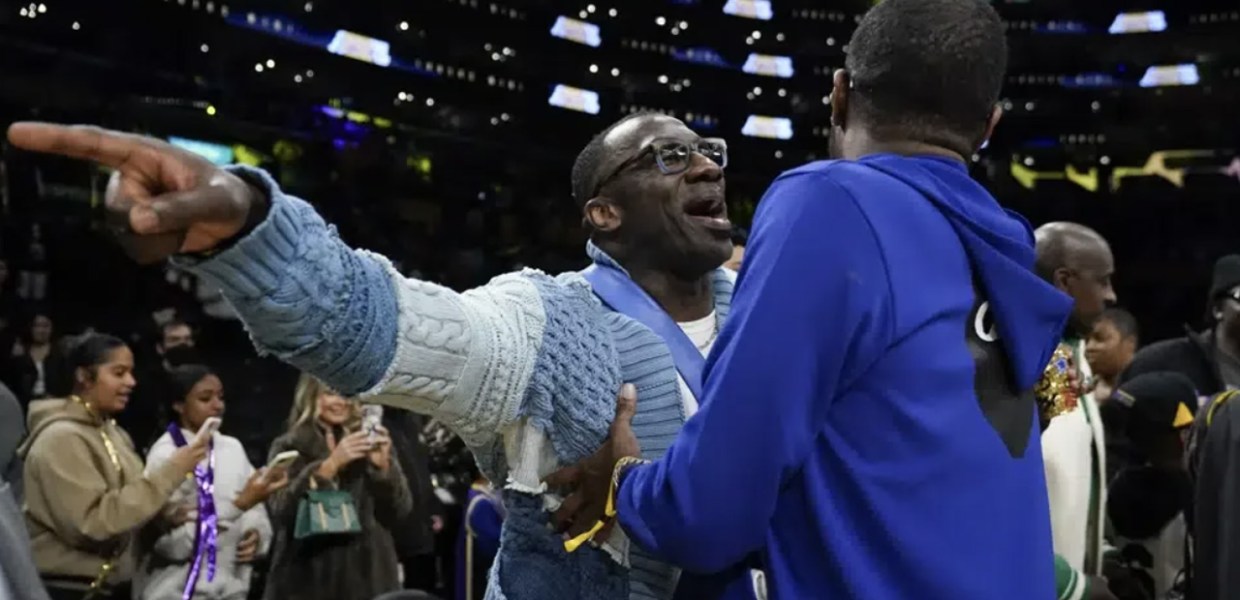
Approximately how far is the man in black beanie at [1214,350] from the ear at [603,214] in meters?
2.87

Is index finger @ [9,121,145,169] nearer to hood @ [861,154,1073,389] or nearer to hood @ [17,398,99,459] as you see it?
hood @ [861,154,1073,389]

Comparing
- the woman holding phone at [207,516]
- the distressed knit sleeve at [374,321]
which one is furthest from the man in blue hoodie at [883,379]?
the woman holding phone at [207,516]

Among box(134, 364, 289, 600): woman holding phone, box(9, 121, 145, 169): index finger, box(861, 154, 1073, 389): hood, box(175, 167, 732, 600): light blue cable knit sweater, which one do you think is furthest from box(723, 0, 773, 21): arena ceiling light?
box(9, 121, 145, 169): index finger

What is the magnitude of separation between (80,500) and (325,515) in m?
0.85

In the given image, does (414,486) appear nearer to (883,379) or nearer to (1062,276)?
(1062,276)

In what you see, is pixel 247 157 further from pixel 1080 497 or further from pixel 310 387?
pixel 1080 497

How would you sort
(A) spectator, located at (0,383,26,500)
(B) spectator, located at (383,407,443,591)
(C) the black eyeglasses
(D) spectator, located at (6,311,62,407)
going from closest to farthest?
(C) the black eyeglasses
(A) spectator, located at (0,383,26,500)
(B) spectator, located at (383,407,443,591)
(D) spectator, located at (6,311,62,407)

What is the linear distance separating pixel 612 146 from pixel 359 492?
3.02m

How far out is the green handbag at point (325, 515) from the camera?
16.8 feet

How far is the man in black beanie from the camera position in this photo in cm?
494

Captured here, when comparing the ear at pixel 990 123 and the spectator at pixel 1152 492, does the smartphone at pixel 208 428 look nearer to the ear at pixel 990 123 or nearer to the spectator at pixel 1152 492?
the spectator at pixel 1152 492

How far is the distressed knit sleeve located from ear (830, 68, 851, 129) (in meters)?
0.58

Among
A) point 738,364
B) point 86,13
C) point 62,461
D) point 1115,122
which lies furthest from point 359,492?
point 1115,122

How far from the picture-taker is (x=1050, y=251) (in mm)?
4230
